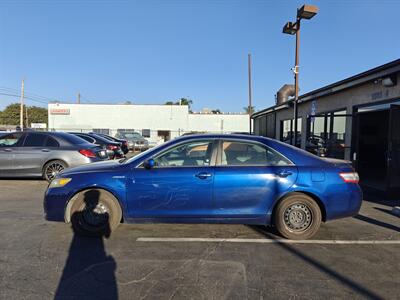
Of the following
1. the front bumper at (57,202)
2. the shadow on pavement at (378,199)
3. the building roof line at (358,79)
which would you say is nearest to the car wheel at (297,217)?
the front bumper at (57,202)

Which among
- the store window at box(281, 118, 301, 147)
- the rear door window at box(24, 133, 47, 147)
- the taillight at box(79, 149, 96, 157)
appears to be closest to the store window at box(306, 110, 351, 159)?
the store window at box(281, 118, 301, 147)

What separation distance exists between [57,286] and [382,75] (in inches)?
339

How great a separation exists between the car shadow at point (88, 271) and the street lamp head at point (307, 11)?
30.5 ft

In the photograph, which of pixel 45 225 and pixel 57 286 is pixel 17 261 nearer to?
pixel 57 286

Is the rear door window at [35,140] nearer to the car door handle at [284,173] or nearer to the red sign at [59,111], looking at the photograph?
the car door handle at [284,173]

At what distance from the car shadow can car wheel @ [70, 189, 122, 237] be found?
0.02m

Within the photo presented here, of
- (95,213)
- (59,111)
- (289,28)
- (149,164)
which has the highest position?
(289,28)

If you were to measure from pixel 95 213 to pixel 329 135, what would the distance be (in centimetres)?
961

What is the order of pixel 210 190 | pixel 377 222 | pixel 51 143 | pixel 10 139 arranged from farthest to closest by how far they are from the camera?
pixel 10 139
pixel 51 143
pixel 377 222
pixel 210 190

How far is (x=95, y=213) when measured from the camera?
4.57 meters

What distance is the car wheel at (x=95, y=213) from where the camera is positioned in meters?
4.51

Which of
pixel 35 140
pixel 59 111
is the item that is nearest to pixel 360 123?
pixel 35 140

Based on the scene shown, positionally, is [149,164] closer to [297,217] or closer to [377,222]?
[297,217]

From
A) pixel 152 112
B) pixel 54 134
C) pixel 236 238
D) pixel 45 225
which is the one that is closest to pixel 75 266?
pixel 45 225
